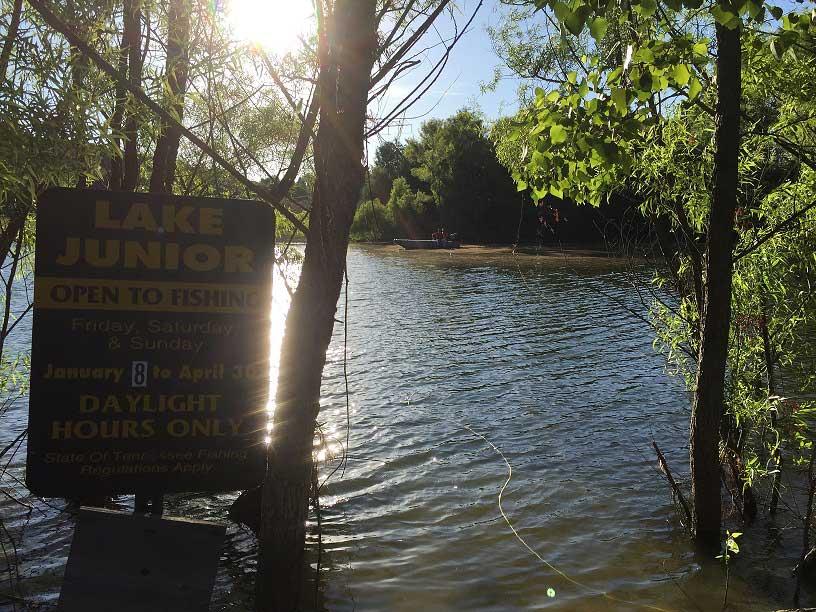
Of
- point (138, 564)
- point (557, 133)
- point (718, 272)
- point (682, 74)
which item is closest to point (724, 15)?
point (682, 74)

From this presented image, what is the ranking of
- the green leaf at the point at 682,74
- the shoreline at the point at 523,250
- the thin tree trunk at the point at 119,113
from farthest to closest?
the shoreline at the point at 523,250, the thin tree trunk at the point at 119,113, the green leaf at the point at 682,74

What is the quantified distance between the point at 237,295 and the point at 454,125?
2790 inches

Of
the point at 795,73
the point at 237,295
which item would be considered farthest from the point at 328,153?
the point at 795,73

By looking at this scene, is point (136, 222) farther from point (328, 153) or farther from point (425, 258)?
point (425, 258)

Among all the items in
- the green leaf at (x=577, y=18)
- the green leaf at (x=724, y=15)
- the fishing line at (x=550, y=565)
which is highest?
the green leaf at (x=724, y=15)

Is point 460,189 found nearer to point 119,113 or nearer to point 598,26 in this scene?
point 119,113

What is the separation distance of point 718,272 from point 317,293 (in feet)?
12.8

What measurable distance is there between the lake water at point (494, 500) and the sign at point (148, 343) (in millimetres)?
1662

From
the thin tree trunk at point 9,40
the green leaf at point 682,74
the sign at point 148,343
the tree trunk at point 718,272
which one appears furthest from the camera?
the tree trunk at point 718,272

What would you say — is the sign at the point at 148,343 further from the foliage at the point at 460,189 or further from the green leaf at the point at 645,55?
the foliage at the point at 460,189

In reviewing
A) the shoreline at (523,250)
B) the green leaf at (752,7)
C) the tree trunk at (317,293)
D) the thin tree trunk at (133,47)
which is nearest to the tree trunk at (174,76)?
the thin tree trunk at (133,47)

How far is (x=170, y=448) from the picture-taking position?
11.8 feet

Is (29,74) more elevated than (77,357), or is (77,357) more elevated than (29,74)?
(29,74)

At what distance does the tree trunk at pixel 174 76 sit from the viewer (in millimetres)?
5645
